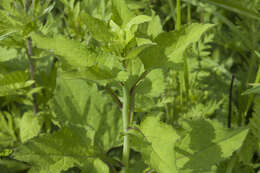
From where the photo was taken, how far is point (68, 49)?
1.04 meters

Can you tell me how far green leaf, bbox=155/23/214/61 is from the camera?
0.99 metres

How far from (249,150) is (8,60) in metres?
1.65

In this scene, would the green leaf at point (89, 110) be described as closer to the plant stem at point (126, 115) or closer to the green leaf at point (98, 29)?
the plant stem at point (126, 115)

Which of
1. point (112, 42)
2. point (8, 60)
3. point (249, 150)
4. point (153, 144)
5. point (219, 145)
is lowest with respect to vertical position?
point (249, 150)

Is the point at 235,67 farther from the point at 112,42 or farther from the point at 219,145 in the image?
the point at 112,42

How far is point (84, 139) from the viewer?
1391 millimetres

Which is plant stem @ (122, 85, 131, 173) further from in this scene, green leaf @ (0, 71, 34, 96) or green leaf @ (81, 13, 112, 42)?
green leaf @ (0, 71, 34, 96)

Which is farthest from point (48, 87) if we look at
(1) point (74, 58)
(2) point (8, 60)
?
(1) point (74, 58)

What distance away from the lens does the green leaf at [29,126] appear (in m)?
1.66

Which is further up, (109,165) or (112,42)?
(112,42)

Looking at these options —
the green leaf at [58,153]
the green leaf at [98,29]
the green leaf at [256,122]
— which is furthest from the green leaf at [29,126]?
the green leaf at [256,122]

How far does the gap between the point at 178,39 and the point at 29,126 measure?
1.08 metres

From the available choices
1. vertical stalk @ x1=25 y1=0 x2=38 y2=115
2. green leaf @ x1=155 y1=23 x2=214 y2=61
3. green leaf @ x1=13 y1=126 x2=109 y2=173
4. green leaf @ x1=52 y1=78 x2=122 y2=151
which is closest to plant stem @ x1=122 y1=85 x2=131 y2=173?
green leaf @ x1=13 y1=126 x2=109 y2=173

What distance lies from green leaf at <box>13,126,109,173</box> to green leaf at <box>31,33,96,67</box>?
1.23 feet
